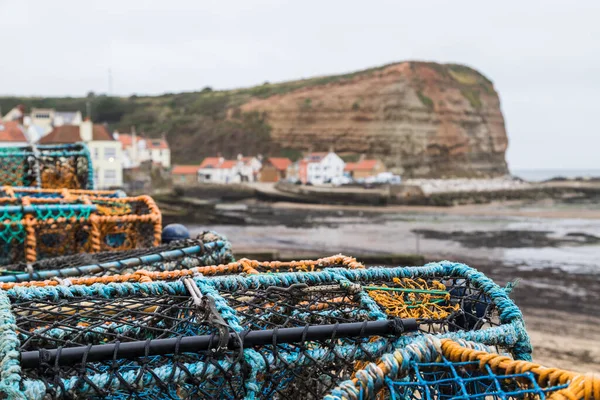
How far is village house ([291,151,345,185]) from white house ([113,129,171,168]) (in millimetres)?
16922

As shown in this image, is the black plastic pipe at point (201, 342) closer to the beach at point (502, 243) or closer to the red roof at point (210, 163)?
the beach at point (502, 243)

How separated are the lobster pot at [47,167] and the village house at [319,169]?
56.0m

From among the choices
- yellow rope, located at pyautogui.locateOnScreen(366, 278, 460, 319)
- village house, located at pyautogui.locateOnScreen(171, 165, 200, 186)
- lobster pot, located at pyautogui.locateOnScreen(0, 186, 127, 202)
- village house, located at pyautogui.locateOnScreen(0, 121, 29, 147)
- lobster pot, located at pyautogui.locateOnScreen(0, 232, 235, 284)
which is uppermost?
village house, located at pyautogui.locateOnScreen(0, 121, 29, 147)

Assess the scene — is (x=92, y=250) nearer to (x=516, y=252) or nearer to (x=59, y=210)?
(x=59, y=210)

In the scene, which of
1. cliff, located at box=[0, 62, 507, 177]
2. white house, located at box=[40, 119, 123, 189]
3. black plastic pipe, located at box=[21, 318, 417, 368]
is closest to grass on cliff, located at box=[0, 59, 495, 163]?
cliff, located at box=[0, 62, 507, 177]

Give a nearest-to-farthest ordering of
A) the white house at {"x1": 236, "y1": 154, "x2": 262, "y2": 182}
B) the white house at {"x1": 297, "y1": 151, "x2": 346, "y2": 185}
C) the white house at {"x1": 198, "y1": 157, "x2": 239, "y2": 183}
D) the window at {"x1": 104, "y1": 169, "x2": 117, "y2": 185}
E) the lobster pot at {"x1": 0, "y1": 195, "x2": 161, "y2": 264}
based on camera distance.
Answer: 1. the lobster pot at {"x1": 0, "y1": 195, "x2": 161, "y2": 264}
2. the window at {"x1": 104, "y1": 169, "x2": 117, "y2": 185}
3. the white house at {"x1": 297, "y1": 151, "x2": 346, "y2": 185}
4. the white house at {"x1": 198, "y1": 157, "x2": 239, "y2": 183}
5. the white house at {"x1": 236, "y1": 154, "x2": 262, "y2": 182}

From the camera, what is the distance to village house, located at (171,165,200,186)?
67.4 metres

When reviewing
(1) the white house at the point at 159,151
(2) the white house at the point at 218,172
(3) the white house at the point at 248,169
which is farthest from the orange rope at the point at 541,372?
(1) the white house at the point at 159,151

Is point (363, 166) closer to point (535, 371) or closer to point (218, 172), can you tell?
point (218, 172)

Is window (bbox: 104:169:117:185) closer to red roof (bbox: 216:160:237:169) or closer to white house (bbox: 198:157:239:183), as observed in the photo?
white house (bbox: 198:157:239:183)

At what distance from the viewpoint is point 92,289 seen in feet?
7.52

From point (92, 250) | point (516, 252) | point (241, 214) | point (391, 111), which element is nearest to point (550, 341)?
point (92, 250)

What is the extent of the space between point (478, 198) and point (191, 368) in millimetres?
52302

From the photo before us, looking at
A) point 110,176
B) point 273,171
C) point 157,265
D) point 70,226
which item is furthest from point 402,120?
point 157,265
